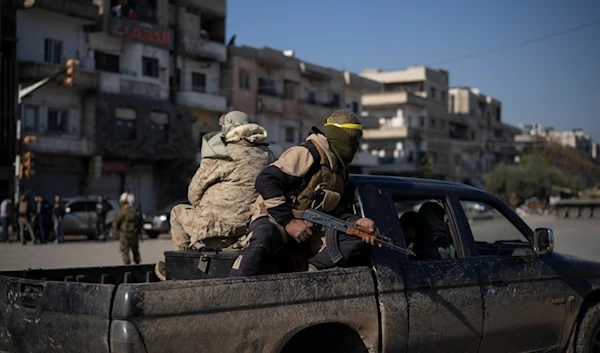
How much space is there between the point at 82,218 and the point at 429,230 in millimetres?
25461

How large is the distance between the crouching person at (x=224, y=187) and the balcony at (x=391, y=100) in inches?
2559

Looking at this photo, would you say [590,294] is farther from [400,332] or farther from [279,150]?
[279,150]

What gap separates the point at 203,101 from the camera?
43938 mm

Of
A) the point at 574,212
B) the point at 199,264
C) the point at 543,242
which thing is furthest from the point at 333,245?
the point at 574,212

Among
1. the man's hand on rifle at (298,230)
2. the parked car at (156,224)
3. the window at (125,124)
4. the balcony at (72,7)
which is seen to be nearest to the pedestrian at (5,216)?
the parked car at (156,224)

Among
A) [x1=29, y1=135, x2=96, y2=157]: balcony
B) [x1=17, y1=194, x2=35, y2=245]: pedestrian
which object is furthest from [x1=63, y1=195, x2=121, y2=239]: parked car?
[x1=29, y1=135, x2=96, y2=157]: balcony

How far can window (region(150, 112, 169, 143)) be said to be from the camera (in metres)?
40.1

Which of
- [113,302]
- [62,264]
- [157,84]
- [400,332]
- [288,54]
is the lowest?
[62,264]

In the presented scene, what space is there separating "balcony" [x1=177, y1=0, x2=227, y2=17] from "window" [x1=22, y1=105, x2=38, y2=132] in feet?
39.6

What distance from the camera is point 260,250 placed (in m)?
4.21

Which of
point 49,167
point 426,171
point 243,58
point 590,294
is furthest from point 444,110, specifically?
point 590,294

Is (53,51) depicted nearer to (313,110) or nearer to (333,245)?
(313,110)

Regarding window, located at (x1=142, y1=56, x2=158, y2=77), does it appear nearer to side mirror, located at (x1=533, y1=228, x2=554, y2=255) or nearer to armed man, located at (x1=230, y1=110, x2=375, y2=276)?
side mirror, located at (x1=533, y1=228, x2=554, y2=255)

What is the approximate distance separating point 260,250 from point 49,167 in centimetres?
3359
